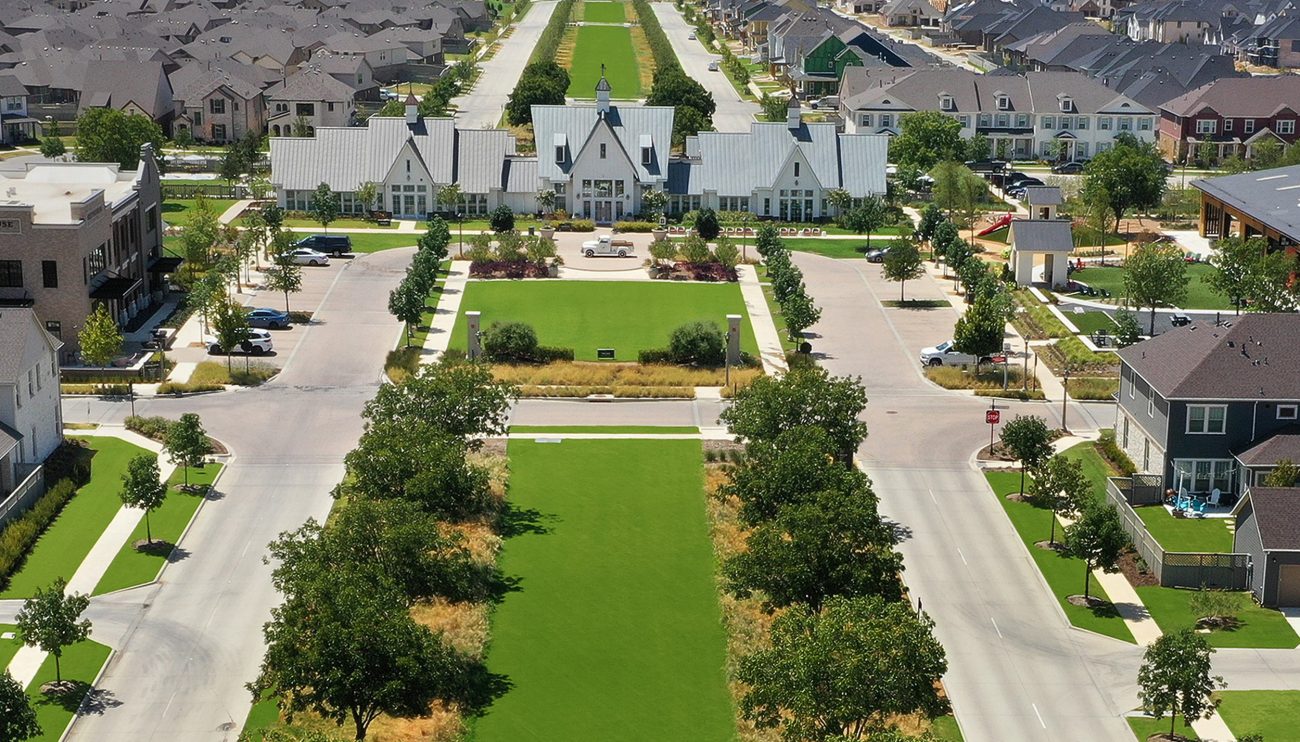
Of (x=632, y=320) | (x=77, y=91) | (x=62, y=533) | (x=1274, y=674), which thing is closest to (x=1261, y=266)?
(x=632, y=320)

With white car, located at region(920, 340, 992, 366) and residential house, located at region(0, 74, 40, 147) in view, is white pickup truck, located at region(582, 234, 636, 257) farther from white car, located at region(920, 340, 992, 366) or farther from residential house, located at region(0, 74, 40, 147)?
residential house, located at region(0, 74, 40, 147)

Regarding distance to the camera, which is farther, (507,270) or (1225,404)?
(507,270)

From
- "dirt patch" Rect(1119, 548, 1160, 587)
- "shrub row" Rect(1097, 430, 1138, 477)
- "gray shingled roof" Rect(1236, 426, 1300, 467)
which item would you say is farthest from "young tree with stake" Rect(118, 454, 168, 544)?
"gray shingled roof" Rect(1236, 426, 1300, 467)

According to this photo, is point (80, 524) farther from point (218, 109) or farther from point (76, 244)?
point (218, 109)

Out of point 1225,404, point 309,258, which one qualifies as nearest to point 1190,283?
point 1225,404

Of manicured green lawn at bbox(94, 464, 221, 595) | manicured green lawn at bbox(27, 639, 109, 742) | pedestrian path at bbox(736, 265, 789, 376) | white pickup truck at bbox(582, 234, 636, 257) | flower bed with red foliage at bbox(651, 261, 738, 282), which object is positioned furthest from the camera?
white pickup truck at bbox(582, 234, 636, 257)

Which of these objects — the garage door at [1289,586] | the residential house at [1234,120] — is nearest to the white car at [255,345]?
the garage door at [1289,586]
